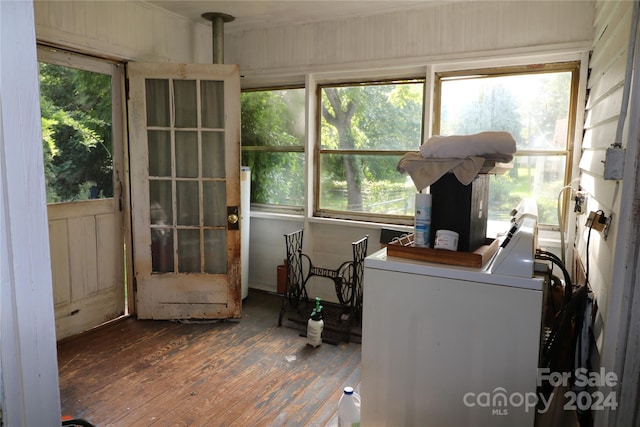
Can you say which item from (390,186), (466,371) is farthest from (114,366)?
(390,186)

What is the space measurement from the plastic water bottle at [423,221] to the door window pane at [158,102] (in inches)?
95.2

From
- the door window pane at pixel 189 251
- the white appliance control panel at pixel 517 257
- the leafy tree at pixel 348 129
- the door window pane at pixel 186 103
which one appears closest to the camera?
the white appliance control panel at pixel 517 257

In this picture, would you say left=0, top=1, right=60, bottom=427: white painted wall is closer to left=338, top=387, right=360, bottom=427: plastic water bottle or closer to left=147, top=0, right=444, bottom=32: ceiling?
left=338, top=387, right=360, bottom=427: plastic water bottle

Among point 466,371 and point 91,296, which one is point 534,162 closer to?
point 466,371

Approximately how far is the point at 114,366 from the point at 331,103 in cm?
267

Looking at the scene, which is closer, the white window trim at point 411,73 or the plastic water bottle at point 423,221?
the plastic water bottle at point 423,221

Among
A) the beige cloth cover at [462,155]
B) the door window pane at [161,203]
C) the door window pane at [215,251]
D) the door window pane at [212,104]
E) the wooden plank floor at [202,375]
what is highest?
the door window pane at [212,104]

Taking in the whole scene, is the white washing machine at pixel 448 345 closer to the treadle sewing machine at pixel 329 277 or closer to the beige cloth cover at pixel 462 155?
the beige cloth cover at pixel 462 155

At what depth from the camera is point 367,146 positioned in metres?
3.48

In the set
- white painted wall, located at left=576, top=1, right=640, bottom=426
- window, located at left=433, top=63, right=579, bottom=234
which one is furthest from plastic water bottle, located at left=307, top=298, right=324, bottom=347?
white painted wall, located at left=576, top=1, right=640, bottom=426

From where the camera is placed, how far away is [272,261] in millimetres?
4004

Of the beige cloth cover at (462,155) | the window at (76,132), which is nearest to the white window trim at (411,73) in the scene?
the window at (76,132)

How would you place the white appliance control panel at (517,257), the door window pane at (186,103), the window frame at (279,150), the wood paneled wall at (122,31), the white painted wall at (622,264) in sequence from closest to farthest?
the white painted wall at (622,264)
the white appliance control panel at (517,257)
the wood paneled wall at (122,31)
the door window pane at (186,103)
the window frame at (279,150)

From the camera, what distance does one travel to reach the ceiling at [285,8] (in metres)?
3.05
